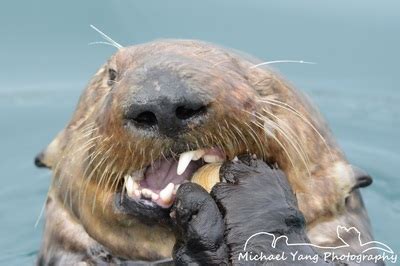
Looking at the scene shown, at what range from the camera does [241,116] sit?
4184 mm

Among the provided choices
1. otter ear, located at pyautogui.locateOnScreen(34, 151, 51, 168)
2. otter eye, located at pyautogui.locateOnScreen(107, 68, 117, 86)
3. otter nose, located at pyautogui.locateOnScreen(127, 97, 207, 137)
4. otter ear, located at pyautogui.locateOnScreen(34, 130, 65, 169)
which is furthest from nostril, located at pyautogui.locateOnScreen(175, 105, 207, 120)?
otter ear, located at pyautogui.locateOnScreen(34, 151, 51, 168)

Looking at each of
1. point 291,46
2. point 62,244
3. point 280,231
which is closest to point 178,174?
point 280,231

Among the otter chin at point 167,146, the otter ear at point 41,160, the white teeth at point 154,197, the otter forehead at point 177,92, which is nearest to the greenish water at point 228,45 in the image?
the otter ear at point 41,160

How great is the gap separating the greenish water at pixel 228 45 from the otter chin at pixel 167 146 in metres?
3.67

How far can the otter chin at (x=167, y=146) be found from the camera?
4059mm

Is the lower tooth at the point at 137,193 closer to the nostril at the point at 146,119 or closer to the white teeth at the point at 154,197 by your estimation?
the white teeth at the point at 154,197

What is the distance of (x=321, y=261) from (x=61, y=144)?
5.66 feet

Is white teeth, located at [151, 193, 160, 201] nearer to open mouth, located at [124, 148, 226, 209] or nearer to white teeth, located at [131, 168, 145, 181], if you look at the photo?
open mouth, located at [124, 148, 226, 209]

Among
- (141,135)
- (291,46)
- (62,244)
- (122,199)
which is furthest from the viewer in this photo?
(291,46)

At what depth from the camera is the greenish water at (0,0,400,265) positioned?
9078 millimetres

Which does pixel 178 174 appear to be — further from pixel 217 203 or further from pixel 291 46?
pixel 291 46

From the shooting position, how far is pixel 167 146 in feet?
13.3

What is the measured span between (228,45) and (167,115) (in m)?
5.34

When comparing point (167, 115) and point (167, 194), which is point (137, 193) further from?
point (167, 115)
